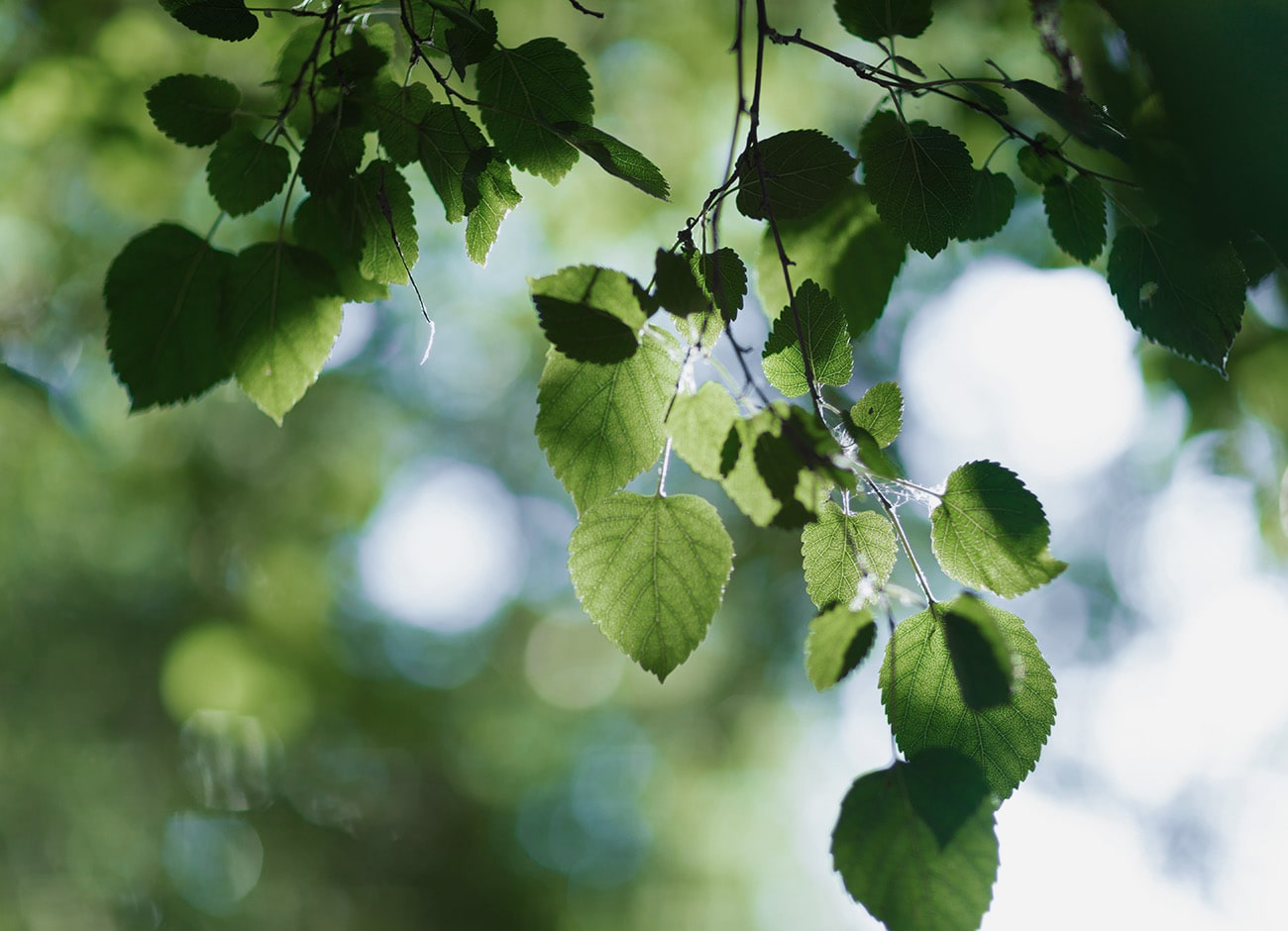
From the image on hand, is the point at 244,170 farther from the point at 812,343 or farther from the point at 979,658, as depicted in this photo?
the point at 979,658

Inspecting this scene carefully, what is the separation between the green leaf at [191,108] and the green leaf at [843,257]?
332mm

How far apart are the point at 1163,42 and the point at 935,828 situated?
0.30 metres

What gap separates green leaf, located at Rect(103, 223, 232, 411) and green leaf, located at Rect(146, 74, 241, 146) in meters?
0.06

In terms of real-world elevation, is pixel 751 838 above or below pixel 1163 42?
below

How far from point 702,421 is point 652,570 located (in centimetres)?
10

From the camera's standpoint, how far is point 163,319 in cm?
41

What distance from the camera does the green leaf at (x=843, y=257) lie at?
52 cm

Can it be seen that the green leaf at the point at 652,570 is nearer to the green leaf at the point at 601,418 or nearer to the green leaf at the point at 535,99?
the green leaf at the point at 601,418

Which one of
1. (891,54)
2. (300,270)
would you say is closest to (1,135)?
(300,270)

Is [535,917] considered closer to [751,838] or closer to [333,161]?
[751,838]

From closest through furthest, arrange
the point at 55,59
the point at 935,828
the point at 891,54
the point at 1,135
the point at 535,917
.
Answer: the point at 935,828, the point at 891,54, the point at 55,59, the point at 1,135, the point at 535,917

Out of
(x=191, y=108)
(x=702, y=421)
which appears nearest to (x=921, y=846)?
(x=702, y=421)

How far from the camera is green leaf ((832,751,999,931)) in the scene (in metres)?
0.33

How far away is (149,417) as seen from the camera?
3797mm
